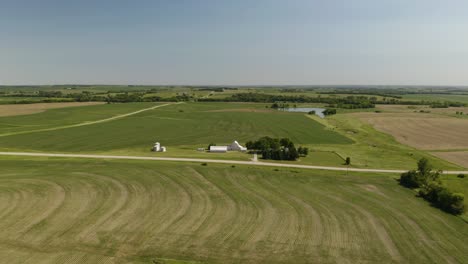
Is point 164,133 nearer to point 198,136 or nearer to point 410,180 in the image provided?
point 198,136

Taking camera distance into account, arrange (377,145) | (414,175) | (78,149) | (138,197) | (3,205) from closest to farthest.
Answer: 1. (3,205)
2. (138,197)
3. (414,175)
4. (78,149)
5. (377,145)

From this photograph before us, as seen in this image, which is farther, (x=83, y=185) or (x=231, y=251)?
(x=83, y=185)

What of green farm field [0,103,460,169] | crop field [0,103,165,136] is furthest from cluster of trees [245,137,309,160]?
crop field [0,103,165,136]

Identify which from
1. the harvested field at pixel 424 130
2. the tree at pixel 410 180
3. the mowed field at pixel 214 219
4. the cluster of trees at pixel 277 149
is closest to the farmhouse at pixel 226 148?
the cluster of trees at pixel 277 149

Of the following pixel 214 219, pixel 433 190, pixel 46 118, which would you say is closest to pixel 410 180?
pixel 433 190

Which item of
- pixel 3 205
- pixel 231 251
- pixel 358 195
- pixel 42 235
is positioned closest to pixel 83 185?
pixel 3 205

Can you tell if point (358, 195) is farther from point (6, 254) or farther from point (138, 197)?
point (6, 254)

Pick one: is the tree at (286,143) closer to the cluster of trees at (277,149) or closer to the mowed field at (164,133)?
the cluster of trees at (277,149)
